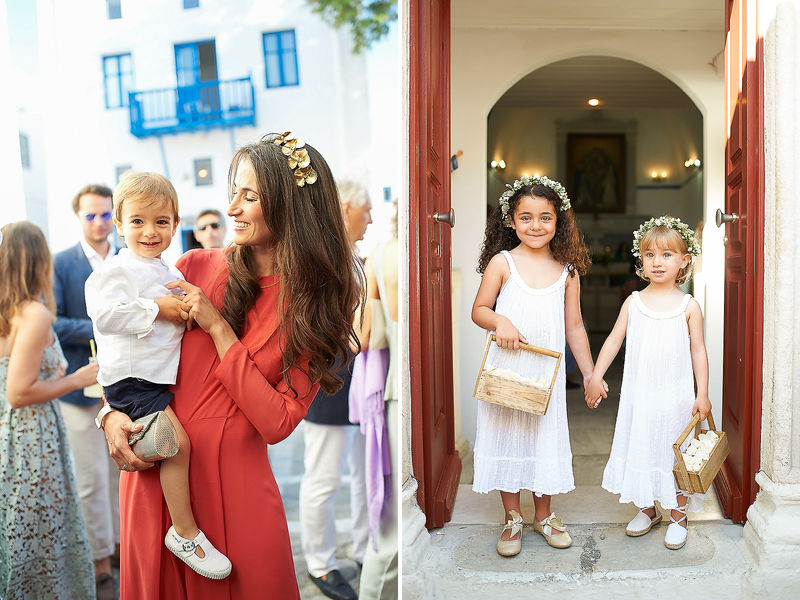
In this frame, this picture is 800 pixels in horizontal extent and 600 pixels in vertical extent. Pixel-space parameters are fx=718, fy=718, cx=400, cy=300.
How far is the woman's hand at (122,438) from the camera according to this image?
6.32 feet

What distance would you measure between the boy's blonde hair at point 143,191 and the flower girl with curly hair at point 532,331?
1.59 metres

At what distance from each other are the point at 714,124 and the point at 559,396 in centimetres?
269

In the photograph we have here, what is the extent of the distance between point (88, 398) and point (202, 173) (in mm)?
758

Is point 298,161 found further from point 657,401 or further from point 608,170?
point 608,170

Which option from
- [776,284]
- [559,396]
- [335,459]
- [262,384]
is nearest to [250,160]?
[262,384]

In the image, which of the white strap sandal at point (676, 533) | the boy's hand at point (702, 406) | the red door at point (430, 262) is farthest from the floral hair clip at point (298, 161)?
the white strap sandal at point (676, 533)

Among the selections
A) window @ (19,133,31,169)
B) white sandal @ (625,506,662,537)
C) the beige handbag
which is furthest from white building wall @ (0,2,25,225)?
white sandal @ (625,506,662,537)

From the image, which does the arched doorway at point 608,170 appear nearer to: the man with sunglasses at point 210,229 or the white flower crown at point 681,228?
the white flower crown at point 681,228

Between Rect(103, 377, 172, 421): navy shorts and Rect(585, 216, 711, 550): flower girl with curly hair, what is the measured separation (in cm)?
194

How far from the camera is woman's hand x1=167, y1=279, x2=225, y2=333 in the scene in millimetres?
1940

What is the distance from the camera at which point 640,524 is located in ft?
10.9

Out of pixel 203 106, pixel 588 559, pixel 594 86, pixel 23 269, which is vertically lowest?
pixel 588 559

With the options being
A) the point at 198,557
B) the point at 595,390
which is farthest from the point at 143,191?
the point at 595,390

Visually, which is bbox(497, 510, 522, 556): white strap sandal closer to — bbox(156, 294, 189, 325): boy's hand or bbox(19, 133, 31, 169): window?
bbox(156, 294, 189, 325): boy's hand
